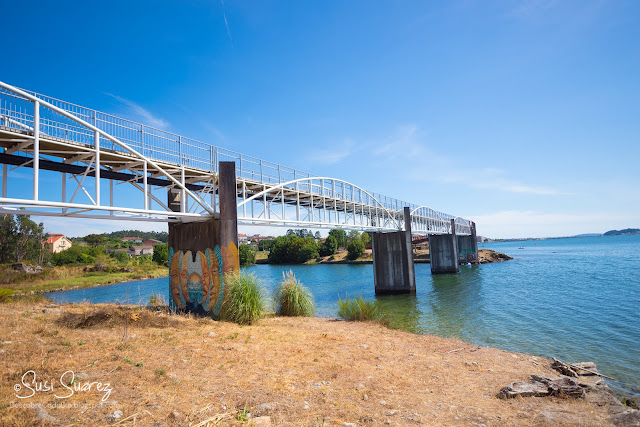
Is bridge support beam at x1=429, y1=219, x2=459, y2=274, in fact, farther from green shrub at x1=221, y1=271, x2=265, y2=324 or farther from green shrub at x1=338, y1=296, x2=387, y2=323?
green shrub at x1=221, y1=271, x2=265, y2=324

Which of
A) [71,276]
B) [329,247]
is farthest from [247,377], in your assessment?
[329,247]

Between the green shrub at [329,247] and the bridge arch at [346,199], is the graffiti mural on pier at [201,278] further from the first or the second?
the green shrub at [329,247]

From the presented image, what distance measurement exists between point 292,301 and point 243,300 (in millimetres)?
3283

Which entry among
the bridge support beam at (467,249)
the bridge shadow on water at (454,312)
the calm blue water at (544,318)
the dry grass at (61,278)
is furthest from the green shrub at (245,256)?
the bridge shadow on water at (454,312)

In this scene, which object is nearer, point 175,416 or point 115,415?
point 115,415

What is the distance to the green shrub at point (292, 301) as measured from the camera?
1579 cm

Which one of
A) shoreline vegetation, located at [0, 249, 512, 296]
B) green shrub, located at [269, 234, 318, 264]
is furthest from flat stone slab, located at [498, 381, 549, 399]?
green shrub, located at [269, 234, 318, 264]

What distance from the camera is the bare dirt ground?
5168 mm

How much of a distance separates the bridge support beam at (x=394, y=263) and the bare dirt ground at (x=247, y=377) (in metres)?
23.3

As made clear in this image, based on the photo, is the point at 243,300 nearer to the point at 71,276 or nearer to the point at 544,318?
the point at 544,318

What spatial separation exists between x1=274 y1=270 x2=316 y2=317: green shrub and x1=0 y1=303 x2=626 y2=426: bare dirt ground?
4.40 metres

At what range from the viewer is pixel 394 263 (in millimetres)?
35438

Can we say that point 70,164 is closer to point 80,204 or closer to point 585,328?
point 80,204

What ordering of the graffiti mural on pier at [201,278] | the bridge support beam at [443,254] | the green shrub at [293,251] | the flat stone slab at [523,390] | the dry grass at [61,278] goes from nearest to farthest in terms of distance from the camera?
the flat stone slab at [523,390]
the graffiti mural on pier at [201,278]
the dry grass at [61,278]
the bridge support beam at [443,254]
the green shrub at [293,251]
